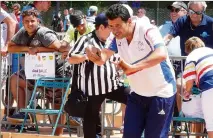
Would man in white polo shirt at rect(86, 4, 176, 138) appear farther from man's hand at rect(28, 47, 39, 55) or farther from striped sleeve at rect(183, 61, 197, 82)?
man's hand at rect(28, 47, 39, 55)

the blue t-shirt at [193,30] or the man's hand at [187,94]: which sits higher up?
the blue t-shirt at [193,30]

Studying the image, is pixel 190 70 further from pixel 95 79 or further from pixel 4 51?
pixel 4 51

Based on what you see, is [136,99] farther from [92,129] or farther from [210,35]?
[210,35]

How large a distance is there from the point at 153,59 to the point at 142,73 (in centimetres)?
38

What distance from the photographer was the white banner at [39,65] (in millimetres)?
8203

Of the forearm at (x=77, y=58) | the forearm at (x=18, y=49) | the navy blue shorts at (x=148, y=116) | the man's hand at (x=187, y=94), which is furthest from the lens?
the forearm at (x=18, y=49)

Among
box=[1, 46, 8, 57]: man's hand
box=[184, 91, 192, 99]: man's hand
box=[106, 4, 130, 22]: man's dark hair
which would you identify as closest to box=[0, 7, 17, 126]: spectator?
box=[1, 46, 8, 57]: man's hand

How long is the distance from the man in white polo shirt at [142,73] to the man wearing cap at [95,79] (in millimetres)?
1324

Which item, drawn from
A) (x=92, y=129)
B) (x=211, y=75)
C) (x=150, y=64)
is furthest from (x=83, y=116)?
(x=150, y=64)

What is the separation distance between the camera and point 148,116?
19.3 feet

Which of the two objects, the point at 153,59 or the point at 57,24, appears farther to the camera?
the point at 57,24

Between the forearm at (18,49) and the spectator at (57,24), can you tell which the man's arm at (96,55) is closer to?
the forearm at (18,49)

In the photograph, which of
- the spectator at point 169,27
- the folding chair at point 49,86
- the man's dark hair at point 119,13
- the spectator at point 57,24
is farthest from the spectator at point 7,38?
the spectator at point 57,24

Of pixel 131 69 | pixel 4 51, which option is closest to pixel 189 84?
pixel 131 69
